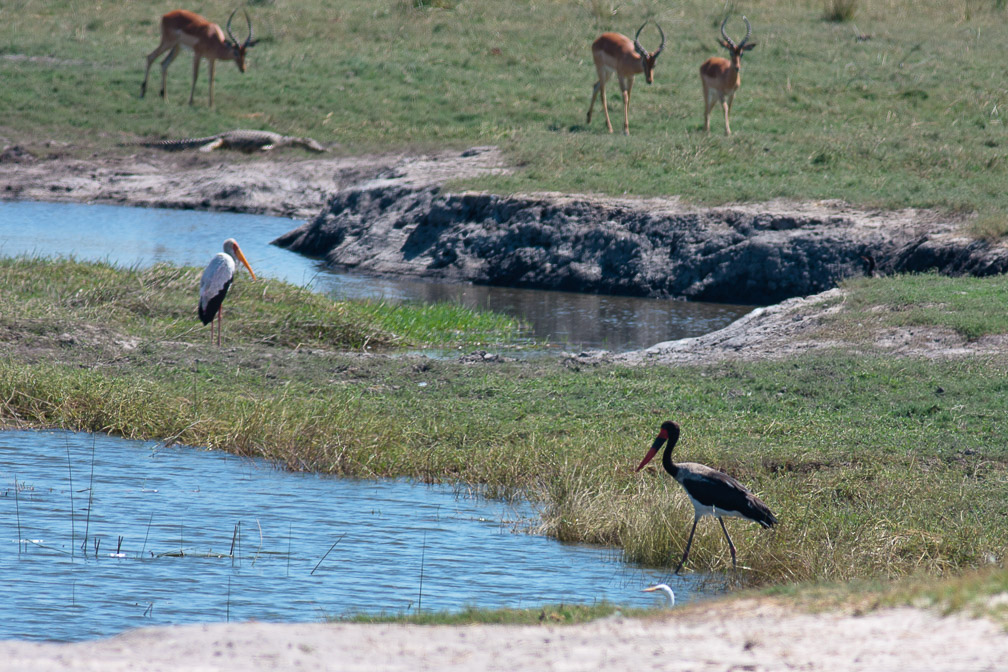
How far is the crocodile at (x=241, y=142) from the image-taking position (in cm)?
2720

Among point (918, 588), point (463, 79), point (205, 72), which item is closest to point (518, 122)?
point (463, 79)

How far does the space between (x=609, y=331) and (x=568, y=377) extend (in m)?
4.75

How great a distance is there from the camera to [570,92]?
2936 cm

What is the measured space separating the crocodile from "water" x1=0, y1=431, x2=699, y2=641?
1737 centimetres

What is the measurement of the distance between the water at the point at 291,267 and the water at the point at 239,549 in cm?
665

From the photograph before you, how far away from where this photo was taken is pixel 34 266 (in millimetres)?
15875

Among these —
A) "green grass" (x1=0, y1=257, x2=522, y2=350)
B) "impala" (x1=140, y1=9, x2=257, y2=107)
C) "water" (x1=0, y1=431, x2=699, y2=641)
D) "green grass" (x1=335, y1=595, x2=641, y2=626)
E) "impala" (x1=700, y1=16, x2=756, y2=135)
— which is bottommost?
"green grass" (x1=0, y1=257, x2=522, y2=350)

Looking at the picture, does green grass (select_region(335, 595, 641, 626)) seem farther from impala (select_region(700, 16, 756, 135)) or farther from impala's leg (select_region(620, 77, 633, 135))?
impala's leg (select_region(620, 77, 633, 135))

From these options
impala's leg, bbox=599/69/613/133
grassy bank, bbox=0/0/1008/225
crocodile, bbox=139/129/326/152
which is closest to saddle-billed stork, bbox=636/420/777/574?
grassy bank, bbox=0/0/1008/225

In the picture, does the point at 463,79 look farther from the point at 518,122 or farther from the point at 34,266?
the point at 34,266

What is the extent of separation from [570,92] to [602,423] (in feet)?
63.5

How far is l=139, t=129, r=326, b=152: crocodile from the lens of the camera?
2720cm

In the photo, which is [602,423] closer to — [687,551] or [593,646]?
[687,551]

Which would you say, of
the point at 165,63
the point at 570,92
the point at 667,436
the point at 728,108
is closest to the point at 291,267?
the point at 728,108
